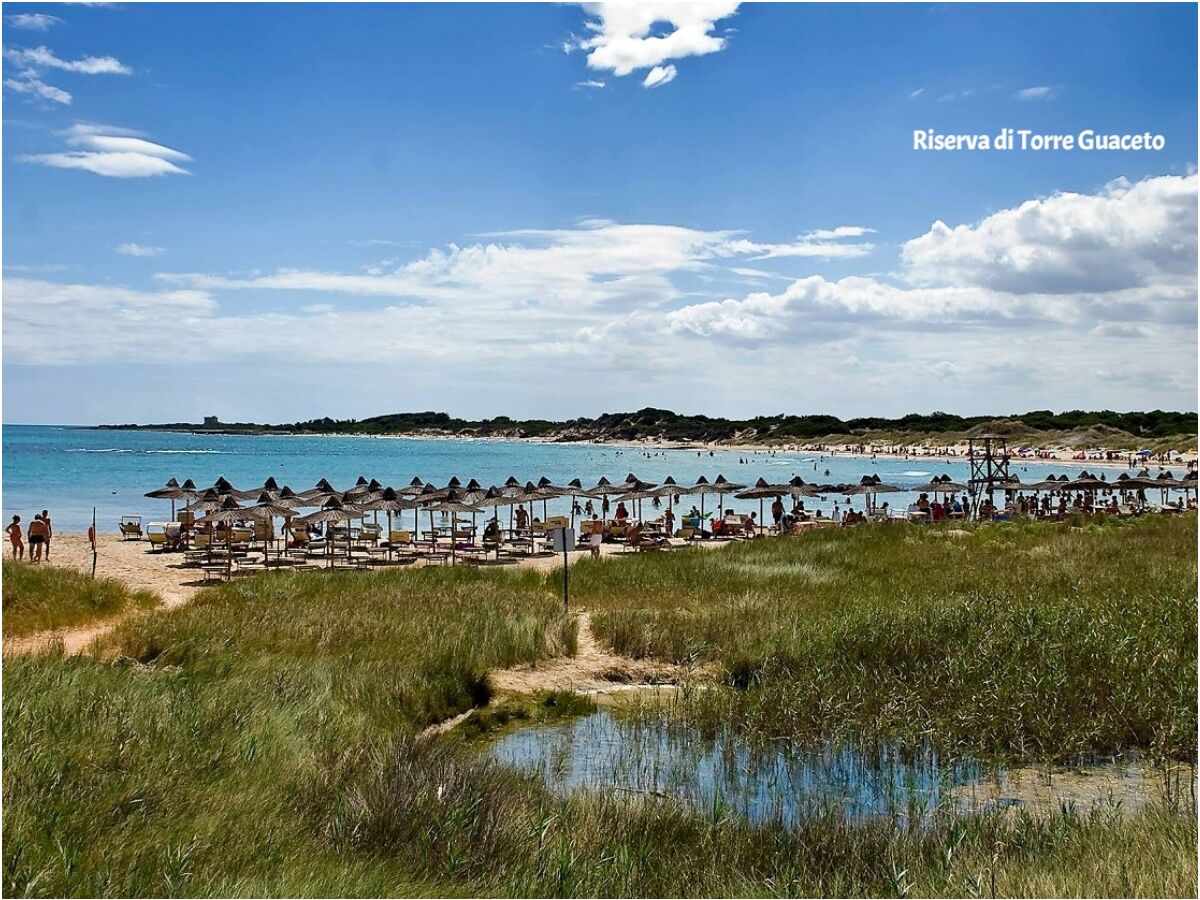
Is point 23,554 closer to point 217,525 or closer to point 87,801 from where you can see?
point 217,525

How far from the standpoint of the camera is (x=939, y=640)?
11.0 m

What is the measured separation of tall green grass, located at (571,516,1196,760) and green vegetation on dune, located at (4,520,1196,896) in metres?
0.05

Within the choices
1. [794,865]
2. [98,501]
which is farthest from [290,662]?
[98,501]

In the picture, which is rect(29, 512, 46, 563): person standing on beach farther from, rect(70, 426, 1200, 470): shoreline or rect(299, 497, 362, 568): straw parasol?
rect(70, 426, 1200, 470): shoreline

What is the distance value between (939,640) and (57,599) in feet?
40.7

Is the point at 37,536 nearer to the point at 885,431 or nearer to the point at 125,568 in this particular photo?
the point at 125,568

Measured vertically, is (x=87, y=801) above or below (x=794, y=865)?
above

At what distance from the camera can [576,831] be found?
6.21m

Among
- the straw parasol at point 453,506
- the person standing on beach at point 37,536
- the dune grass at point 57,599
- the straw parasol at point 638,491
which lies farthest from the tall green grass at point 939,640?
the person standing on beach at point 37,536

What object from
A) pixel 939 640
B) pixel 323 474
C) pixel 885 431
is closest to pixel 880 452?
pixel 885 431

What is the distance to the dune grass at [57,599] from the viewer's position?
12.7m

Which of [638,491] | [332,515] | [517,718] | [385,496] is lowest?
[517,718]

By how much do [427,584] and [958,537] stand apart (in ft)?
44.8

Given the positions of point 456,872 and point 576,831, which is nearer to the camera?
point 456,872
